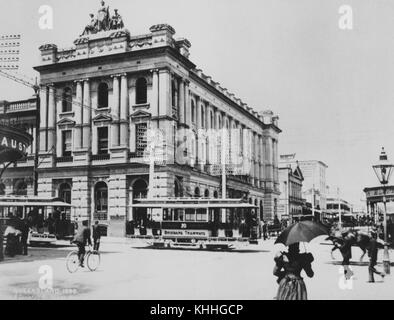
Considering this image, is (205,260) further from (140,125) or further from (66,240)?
(140,125)

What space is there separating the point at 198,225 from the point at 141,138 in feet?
37.7

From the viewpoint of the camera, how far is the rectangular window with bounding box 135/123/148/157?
118ft

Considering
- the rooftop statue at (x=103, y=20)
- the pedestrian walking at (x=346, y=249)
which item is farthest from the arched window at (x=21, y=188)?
the pedestrian walking at (x=346, y=249)

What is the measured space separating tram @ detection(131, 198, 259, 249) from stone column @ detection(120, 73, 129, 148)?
9352mm

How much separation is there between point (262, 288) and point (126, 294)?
138 inches

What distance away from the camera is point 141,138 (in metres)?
36.2

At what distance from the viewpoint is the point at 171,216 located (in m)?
27.6

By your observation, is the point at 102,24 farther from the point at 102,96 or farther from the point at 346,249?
the point at 346,249

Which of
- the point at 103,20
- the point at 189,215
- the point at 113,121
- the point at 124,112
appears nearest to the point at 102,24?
the point at 103,20

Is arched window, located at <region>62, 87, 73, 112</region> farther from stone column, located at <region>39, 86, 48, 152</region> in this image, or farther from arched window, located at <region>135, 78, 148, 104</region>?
arched window, located at <region>135, 78, 148, 104</region>

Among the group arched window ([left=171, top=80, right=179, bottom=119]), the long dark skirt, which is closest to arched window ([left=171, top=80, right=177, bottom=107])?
arched window ([left=171, top=80, right=179, bottom=119])

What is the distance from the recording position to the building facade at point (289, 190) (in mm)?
79812

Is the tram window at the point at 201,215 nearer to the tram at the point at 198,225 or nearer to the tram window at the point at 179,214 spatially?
the tram at the point at 198,225

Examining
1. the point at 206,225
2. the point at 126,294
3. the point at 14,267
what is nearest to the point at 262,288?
the point at 126,294
